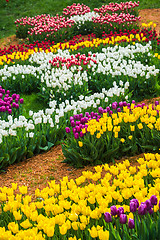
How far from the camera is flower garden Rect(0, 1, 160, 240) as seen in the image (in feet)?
8.79

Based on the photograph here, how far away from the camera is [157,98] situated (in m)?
7.96

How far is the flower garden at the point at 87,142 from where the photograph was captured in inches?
105

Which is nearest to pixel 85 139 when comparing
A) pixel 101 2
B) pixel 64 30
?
pixel 64 30

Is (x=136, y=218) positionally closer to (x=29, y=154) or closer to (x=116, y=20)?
(x=29, y=154)

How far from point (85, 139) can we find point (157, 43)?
6.79m

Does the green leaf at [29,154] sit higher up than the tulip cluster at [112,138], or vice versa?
the tulip cluster at [112,138]

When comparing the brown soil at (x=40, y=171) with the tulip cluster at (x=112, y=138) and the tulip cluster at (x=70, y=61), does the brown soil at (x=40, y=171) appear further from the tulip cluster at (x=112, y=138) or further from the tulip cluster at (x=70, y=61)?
the tulip cluster at (x=70, y=61)

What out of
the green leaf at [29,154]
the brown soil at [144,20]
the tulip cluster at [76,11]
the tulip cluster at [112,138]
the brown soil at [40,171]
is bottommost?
the brown soil at [40,171]

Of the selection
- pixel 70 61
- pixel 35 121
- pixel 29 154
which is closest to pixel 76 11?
pixel 70 61

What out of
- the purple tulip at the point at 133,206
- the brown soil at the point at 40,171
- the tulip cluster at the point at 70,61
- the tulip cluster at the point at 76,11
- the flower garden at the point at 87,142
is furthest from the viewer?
the tulip cluster at the point at 76,11

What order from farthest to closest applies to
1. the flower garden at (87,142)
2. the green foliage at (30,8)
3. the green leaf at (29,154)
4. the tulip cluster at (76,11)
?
the green foliage at (30,8) < the tulip cluster at (76,11) < the green leaf at (29,154) < the flower garden at (87,142)

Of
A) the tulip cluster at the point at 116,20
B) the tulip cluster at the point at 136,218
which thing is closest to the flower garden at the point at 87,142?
the tulip cluster at the point at 136,218

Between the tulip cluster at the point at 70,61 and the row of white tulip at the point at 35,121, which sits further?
the tulip cluster at the point at 70,61

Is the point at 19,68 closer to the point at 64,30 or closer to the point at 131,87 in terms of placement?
the point at 131,87
